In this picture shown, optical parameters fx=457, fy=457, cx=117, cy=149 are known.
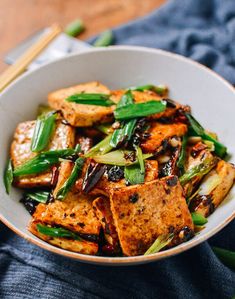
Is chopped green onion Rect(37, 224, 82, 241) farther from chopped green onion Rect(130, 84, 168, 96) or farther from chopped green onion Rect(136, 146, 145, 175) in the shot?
chopped green onion Rect(130, 84, 168, 96)

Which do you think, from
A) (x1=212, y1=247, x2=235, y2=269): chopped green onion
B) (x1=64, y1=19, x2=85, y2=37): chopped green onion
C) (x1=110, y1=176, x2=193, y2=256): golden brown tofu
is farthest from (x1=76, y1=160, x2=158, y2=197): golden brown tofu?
(x1=64, y1=19, x2=85, y2=37): chopped green onion

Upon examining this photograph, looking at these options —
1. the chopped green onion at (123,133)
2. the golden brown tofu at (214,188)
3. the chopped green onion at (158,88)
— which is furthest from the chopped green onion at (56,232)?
the chopped green onion at (158,88)

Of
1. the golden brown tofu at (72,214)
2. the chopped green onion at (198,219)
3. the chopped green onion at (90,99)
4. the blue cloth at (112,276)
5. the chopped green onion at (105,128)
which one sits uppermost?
the chopped green onion at (90,99)

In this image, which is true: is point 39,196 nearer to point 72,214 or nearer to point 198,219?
point 72,214

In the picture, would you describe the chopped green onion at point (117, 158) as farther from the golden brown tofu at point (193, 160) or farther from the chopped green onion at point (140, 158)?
the golden brown tofu at point (193, 160)

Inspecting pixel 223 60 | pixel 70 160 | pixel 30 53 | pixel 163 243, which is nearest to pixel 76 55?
pixel 30 53

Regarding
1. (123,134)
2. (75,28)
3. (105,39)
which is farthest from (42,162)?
(75,28)

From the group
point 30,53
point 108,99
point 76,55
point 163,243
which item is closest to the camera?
point 163,243

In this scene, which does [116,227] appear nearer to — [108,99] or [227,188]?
[227,188]
